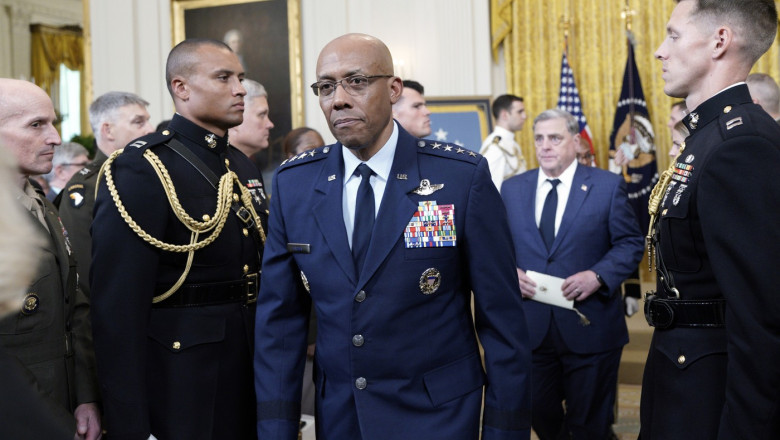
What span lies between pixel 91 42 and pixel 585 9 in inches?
224

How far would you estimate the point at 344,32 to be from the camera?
27.2 feet

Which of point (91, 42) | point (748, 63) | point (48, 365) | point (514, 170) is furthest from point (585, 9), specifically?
point (48, 365)

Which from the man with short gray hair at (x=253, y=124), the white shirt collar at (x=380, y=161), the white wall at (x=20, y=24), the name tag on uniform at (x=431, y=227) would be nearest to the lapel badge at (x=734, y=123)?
the name tag on uniform at (x=431, y=227)

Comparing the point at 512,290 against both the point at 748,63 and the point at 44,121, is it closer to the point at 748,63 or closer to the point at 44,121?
the point at 748,63

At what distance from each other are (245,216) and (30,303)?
717 mm

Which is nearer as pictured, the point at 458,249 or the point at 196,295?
the point at 458,249

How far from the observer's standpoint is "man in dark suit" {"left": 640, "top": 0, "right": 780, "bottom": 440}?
182cm

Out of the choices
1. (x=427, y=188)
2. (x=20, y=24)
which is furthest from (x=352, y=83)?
(x=20, y=24)

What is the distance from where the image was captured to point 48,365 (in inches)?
92.4

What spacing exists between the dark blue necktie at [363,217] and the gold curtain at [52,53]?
12.5 meters

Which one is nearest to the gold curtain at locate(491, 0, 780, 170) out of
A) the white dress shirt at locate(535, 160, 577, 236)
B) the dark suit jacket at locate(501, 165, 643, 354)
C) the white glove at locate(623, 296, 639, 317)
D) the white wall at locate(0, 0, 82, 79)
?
the white glove at locate(623, 296, 639, 317)

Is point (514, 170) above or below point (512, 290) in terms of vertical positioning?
above

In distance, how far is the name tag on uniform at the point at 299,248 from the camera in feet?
6.81

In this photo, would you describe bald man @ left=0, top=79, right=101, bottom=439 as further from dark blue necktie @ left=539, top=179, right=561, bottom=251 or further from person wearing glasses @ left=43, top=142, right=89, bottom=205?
person wearing glasses @ left=43, top=142, right=89, bottom=205
